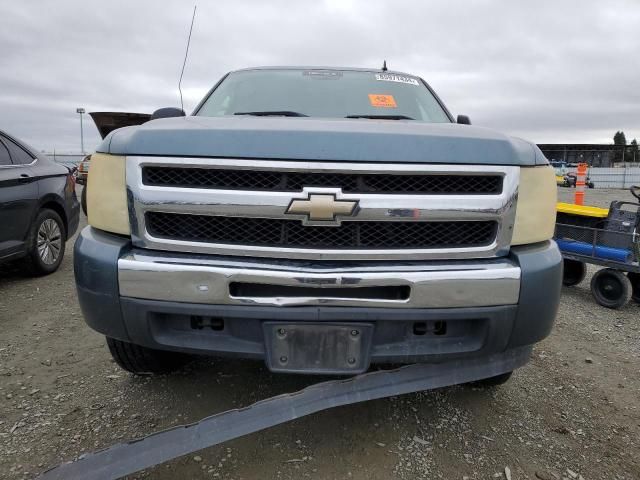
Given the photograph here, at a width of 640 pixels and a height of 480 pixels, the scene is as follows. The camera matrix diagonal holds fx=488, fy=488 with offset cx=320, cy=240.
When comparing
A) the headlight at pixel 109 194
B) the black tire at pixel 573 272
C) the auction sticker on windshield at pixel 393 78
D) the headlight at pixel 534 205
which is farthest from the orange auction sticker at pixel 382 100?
the black tire at pixel 573 272

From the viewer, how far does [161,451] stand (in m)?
1.85

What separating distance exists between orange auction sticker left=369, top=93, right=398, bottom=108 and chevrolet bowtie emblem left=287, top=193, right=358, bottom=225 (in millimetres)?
1556

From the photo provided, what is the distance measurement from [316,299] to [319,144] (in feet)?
1.94

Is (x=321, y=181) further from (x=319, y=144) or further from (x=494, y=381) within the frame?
(x=494, y=381)

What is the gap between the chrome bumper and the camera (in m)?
1.84

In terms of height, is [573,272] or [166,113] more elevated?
[166,113]

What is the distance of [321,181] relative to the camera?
1.90 metres

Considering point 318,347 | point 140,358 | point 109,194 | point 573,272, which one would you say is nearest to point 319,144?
point 318,347

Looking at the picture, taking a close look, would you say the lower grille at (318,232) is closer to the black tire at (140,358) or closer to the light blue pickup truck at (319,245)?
the light blue pickup truck at (319,245)

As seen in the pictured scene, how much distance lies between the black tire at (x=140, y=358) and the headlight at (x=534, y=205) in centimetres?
188

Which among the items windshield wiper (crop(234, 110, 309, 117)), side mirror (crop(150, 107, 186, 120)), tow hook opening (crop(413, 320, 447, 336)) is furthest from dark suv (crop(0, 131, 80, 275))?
tow hook opening (crop(413, 320, 447, 336))

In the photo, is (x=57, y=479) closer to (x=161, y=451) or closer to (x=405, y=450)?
(x=161, y=451)

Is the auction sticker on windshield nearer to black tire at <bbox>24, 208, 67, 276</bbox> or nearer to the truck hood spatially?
the truck hood

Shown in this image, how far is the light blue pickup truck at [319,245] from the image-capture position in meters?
1.86
